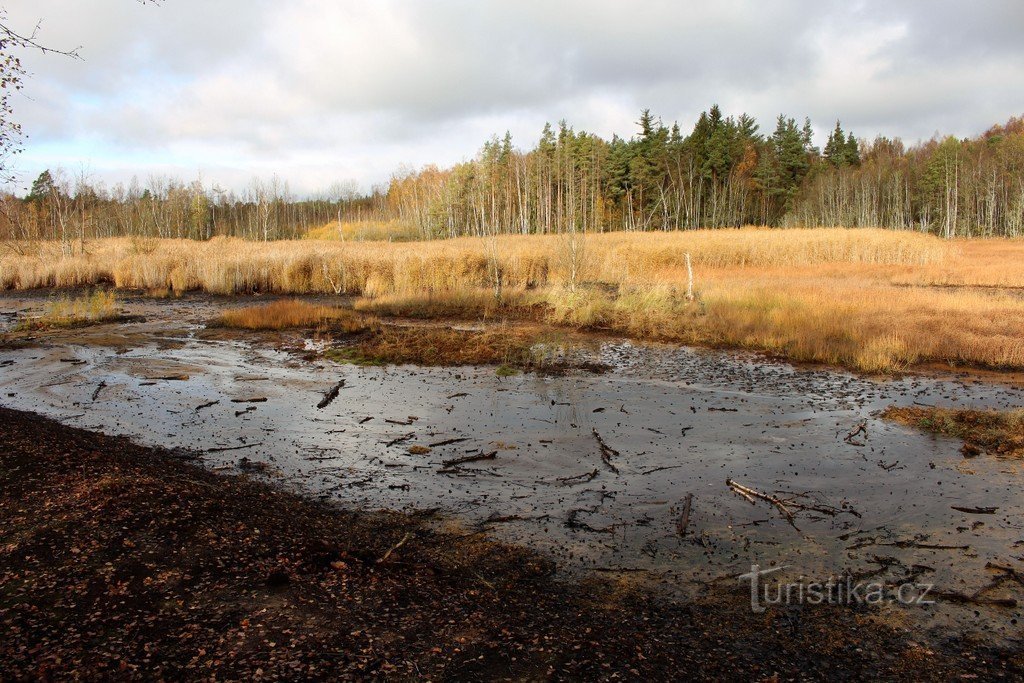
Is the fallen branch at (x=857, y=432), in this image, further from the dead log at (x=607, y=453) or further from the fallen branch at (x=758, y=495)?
the dead log at (x=607, y=453)

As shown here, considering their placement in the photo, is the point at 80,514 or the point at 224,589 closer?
the point at 224,589

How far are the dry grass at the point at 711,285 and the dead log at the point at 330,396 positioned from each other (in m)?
10.1

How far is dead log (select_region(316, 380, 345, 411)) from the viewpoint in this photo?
38.5ft

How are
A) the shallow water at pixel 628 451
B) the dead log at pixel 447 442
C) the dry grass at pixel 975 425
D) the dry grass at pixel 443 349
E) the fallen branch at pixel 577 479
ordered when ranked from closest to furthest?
1. the shallow water at pixel 628 451
2. the fallen branch at pixel 577 479
3. the dry grass at pixel 975 425
4. the dead log at pixel 447 442
5. the dry grass at pixel 443 349

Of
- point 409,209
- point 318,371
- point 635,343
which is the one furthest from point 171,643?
point 409,209

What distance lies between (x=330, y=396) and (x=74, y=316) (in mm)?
15585

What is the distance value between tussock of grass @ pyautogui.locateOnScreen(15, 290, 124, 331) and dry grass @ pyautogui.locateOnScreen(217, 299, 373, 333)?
416 centimetres

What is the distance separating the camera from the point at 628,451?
9156 mm

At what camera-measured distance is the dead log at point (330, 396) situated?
11744 millimetres

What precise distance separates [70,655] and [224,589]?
100cm

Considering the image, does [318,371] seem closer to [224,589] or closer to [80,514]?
[80,514]

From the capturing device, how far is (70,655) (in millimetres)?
3449

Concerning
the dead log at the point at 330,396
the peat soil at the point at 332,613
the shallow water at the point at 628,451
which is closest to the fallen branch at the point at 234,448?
the shallow water at the point at 628,451

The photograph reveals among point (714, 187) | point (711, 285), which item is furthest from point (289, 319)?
point (714, 187)
